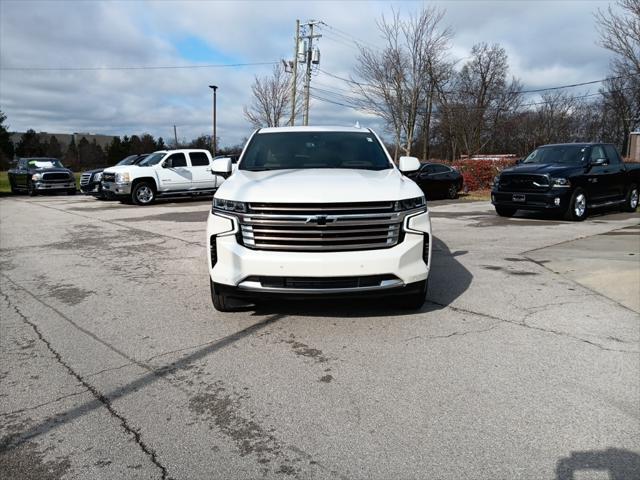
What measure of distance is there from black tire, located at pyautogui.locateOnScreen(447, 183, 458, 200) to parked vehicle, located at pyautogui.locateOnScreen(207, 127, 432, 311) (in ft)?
57.2

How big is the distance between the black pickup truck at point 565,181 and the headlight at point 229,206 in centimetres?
965

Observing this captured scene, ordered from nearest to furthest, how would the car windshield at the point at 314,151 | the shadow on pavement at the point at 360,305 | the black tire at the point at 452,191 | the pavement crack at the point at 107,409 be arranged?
the pavement crack at the point at 107,409, the shadow on pavement at the point at 360,305, the car windshield at the point at 314,151, the black tire at the point at 452,191

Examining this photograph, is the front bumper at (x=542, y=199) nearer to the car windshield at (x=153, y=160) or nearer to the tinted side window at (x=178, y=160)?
the tinted side window at (x=178, y=160)

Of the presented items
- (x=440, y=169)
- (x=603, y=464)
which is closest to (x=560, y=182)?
(x=440, y=169)

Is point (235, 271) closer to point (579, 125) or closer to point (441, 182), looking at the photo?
point (441, 182)

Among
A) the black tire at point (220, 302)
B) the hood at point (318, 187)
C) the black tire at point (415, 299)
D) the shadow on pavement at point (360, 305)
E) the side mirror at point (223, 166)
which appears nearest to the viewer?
the hood at point (318, 187)

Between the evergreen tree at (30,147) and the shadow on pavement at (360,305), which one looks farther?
the evergreen tree at (30,147)

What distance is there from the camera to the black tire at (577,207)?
12320 millimetres

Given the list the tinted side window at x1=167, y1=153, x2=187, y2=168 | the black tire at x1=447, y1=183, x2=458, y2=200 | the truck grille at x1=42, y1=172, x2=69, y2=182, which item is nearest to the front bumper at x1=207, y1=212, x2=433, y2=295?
the tinted side window at x1=167, y1=153, x2=187, y2=168

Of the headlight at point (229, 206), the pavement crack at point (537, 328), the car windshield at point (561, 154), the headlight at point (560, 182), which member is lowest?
the pavement crack at point (537, 328)

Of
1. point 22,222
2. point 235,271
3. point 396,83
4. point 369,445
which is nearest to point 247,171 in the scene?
point 235,271

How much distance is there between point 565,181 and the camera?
39.6 feet

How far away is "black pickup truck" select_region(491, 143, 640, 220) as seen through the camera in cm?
1212

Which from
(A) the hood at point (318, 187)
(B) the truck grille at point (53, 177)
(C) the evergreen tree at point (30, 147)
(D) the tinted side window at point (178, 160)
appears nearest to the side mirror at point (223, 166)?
(A) the hood at point (318, 187)
